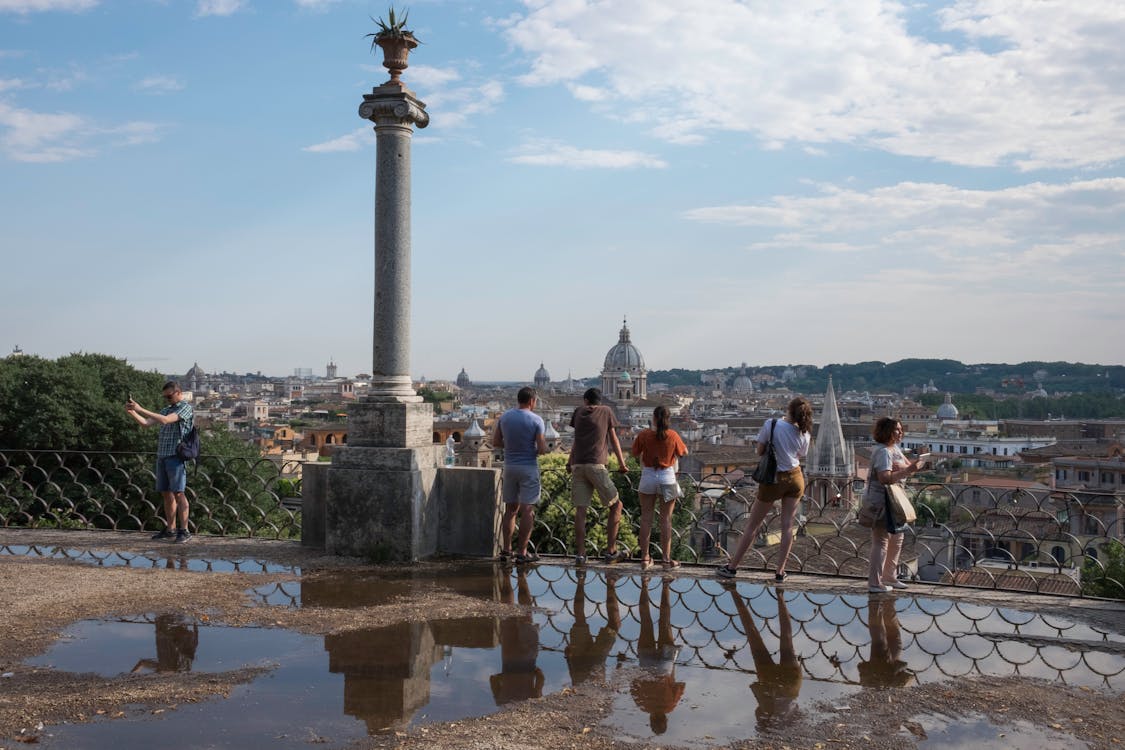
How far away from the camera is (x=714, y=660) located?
523 centimetres

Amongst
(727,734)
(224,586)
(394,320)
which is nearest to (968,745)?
(727,734)

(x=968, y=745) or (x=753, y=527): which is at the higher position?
(x=753, y=527)

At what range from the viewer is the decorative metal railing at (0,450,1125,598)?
26.0ft

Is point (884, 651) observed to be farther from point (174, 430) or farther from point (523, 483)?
point (174, 430)

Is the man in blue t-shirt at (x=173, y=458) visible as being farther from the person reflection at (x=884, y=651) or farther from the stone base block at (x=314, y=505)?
the person reflection at (x=884, y=651)

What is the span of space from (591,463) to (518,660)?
9.02 feet

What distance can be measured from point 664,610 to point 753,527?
49.2 inches

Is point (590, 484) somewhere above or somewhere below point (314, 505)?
above

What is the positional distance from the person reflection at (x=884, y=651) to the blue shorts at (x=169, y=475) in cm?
596

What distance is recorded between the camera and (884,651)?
5.45 meters

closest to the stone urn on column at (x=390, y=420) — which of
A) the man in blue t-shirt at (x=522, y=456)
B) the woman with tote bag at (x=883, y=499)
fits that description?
the man in blue t-shirt at (x=522, y=456)

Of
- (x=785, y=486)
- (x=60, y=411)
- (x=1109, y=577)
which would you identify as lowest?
(x=1109, y=577)

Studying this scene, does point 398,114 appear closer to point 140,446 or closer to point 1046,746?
point 1046,746

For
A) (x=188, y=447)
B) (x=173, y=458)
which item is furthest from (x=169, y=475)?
(x=188, y=447)
